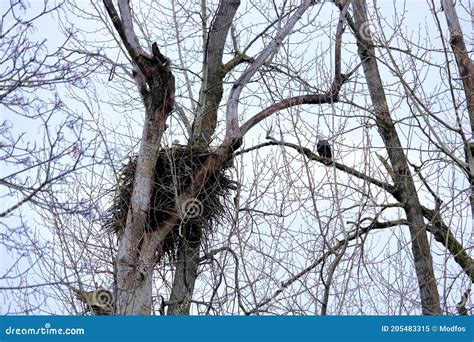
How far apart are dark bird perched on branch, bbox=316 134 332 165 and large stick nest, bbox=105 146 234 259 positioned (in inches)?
40.3

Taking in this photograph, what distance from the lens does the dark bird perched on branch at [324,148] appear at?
300 inches

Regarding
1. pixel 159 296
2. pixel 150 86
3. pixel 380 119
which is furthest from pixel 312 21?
pixel 159 296

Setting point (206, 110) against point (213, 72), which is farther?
point (213, 72)

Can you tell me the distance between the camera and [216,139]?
835 cm

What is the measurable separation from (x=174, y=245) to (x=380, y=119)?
Result: 2943 mm

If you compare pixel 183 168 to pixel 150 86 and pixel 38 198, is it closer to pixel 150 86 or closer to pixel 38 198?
pixel 150 86

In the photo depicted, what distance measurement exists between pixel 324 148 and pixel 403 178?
1.54m

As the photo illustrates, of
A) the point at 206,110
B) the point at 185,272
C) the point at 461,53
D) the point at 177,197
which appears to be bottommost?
the point at 185,272

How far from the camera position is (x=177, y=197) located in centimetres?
745

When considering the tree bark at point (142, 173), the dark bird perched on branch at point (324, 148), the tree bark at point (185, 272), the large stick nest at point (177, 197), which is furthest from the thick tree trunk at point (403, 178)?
the tree bark at point (185, 272)

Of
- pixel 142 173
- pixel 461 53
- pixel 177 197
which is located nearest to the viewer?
pixel 461 53

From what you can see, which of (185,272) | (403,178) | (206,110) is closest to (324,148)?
(403,178)

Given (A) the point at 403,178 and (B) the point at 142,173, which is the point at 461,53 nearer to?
(A) the point at 403,178

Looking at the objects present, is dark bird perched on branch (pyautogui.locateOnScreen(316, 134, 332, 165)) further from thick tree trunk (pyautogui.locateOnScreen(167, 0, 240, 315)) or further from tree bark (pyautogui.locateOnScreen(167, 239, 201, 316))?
tree bark (pyautogui.locateOnScreen(167, 239, 201, 316))
